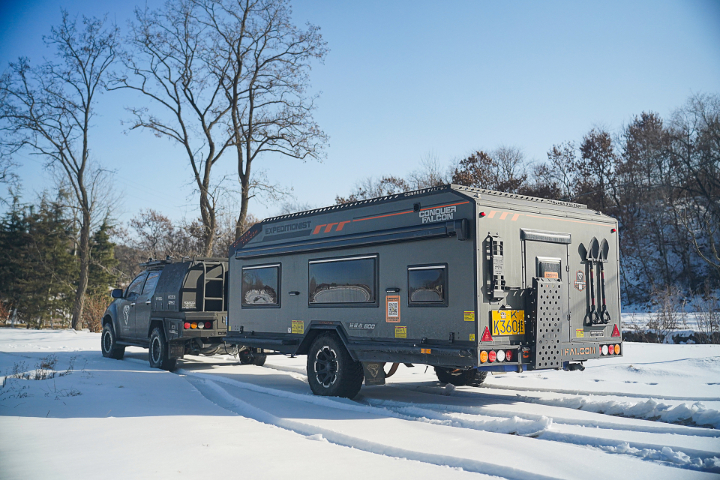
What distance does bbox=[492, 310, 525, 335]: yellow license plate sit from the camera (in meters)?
7.41

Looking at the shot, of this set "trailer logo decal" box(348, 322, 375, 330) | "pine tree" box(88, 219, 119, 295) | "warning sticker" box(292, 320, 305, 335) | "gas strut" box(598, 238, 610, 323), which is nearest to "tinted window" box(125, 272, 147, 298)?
"warning sticker" box(292, 320, 305, 335)

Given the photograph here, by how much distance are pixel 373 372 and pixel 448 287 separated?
2.18 m

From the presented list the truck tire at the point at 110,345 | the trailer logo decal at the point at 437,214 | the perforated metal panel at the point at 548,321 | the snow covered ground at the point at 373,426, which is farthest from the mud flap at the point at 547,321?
the truck tire at the point at 110,345

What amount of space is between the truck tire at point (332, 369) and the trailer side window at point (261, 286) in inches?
59.3

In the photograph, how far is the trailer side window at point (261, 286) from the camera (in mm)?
10711

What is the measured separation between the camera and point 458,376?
1045cm

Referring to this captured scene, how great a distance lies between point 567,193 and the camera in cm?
4519

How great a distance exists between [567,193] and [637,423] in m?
40.8

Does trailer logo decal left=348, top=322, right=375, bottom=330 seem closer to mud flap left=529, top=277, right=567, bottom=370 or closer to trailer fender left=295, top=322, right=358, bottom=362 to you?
trailer fender left=295, top=322, right=358, bottom=362

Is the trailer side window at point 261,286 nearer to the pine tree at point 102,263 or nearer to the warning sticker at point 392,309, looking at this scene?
the warning sticker at point 392,309

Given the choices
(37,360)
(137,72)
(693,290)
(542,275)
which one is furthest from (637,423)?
(693,290)

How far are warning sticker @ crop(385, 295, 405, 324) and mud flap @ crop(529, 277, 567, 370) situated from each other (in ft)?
6.01

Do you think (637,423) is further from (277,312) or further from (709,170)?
(709,170)

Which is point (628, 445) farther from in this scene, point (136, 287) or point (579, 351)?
point (136, 287)
